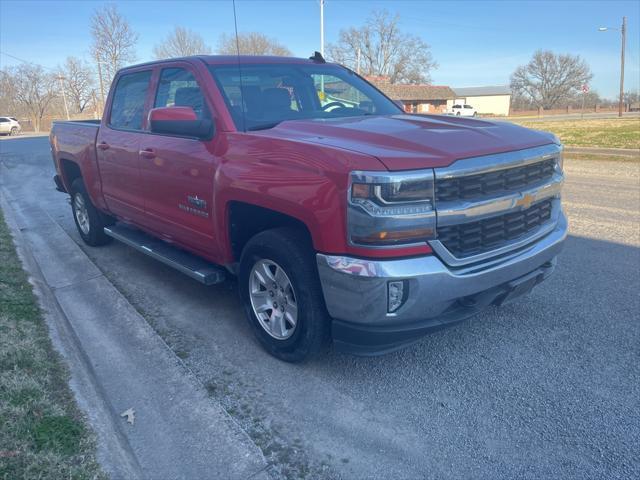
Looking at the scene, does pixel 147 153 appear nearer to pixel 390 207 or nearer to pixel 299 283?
pixel 299 283

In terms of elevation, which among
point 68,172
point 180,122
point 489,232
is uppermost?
point 180,122

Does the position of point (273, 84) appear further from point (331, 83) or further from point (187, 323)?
point (187, 323)

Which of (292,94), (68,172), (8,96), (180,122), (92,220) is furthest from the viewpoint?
(8,96)

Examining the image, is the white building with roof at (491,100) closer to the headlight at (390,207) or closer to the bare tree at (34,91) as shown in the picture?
the bare tree at (34,91)

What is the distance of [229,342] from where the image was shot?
3.89 m

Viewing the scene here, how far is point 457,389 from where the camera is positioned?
124 inches

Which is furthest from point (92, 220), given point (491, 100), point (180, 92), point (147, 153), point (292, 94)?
point (491, 100)

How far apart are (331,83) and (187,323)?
253 centimetres

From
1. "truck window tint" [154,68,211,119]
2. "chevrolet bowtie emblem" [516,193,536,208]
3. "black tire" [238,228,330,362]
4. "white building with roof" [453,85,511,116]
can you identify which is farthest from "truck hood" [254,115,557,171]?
"white building with roof" [453,85,511,116]

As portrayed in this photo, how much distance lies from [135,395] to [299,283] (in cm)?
125

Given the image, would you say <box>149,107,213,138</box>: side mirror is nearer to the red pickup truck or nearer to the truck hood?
the red pickup truck

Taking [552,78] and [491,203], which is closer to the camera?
[491,203]

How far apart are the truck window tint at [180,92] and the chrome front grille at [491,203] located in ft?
6.52

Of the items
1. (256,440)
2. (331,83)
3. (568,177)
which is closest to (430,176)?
(256,440)
